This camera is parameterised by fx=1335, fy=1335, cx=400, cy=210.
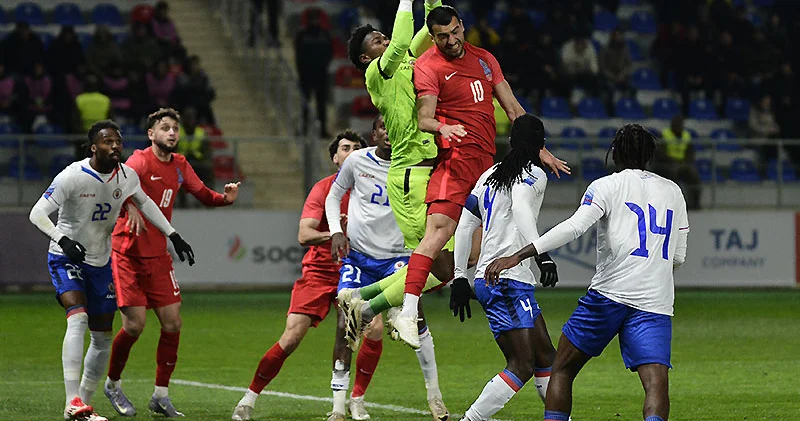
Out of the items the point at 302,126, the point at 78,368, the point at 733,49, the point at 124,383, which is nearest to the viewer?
the point at 78,368

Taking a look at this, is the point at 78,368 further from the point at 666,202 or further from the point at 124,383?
the point at 666,202

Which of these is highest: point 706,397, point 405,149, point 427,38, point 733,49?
point 733,49

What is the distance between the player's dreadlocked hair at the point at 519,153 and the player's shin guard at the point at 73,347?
338cm

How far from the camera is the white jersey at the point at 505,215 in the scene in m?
8.40

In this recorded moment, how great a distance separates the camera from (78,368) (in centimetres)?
991

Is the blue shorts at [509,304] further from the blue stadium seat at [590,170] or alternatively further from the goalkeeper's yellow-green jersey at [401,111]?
the blue stadium seat at [590,170]

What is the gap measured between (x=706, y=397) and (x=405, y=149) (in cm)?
375

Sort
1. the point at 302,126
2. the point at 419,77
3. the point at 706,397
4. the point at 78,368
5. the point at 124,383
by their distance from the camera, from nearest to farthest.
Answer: the point at 419,77
the point at 78,368
the point at 706,397
the point at 124,383
the point at 302,126

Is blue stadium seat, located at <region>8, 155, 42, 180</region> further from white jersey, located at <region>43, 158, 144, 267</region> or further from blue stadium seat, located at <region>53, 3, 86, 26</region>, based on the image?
white jersey, located at <region>43, 158, 144, 267</region>

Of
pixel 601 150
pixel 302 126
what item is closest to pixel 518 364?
pixel 601 150

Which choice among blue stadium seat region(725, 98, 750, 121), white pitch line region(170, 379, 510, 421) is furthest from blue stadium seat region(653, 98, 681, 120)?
white pitch line region(170, 379, 510, 421)

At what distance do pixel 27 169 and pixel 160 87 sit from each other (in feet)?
9.68

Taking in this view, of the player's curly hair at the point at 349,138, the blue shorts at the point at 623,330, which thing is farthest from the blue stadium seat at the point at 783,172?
the blue shorts at the point at 623,330

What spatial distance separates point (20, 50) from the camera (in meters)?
22.9
